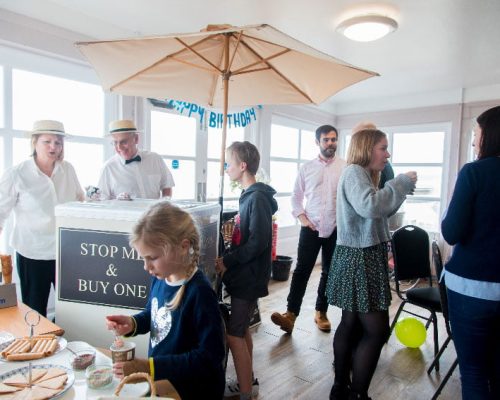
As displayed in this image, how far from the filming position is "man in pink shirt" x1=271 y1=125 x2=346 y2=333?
2902 mm

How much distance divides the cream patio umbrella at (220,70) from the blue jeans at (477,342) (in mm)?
1132

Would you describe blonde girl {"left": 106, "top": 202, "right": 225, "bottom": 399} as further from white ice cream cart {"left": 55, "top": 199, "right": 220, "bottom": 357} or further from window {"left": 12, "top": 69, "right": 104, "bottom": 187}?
window {"left": 12, "top": 69, "right": 104, "bottom": 187}

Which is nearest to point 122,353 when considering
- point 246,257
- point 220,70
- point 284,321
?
point 246,257

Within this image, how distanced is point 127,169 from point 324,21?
184 cm

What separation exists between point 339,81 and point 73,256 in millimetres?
1566

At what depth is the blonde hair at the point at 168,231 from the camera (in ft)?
3.56

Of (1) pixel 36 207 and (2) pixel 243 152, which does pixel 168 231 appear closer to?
(2) pixel 243 152

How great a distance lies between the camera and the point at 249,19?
2.78 m

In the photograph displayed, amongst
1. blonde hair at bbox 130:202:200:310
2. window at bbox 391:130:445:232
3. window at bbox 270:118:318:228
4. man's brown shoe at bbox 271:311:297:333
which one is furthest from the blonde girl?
window at bbox 391:130:445:232

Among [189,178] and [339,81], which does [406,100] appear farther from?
[339,81]

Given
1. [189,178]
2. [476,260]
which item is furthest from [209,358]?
[189,178]

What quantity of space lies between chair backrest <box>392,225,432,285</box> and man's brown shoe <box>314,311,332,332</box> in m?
0.76

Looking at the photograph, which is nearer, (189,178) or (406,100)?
A: (189,178)

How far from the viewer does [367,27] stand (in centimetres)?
274
